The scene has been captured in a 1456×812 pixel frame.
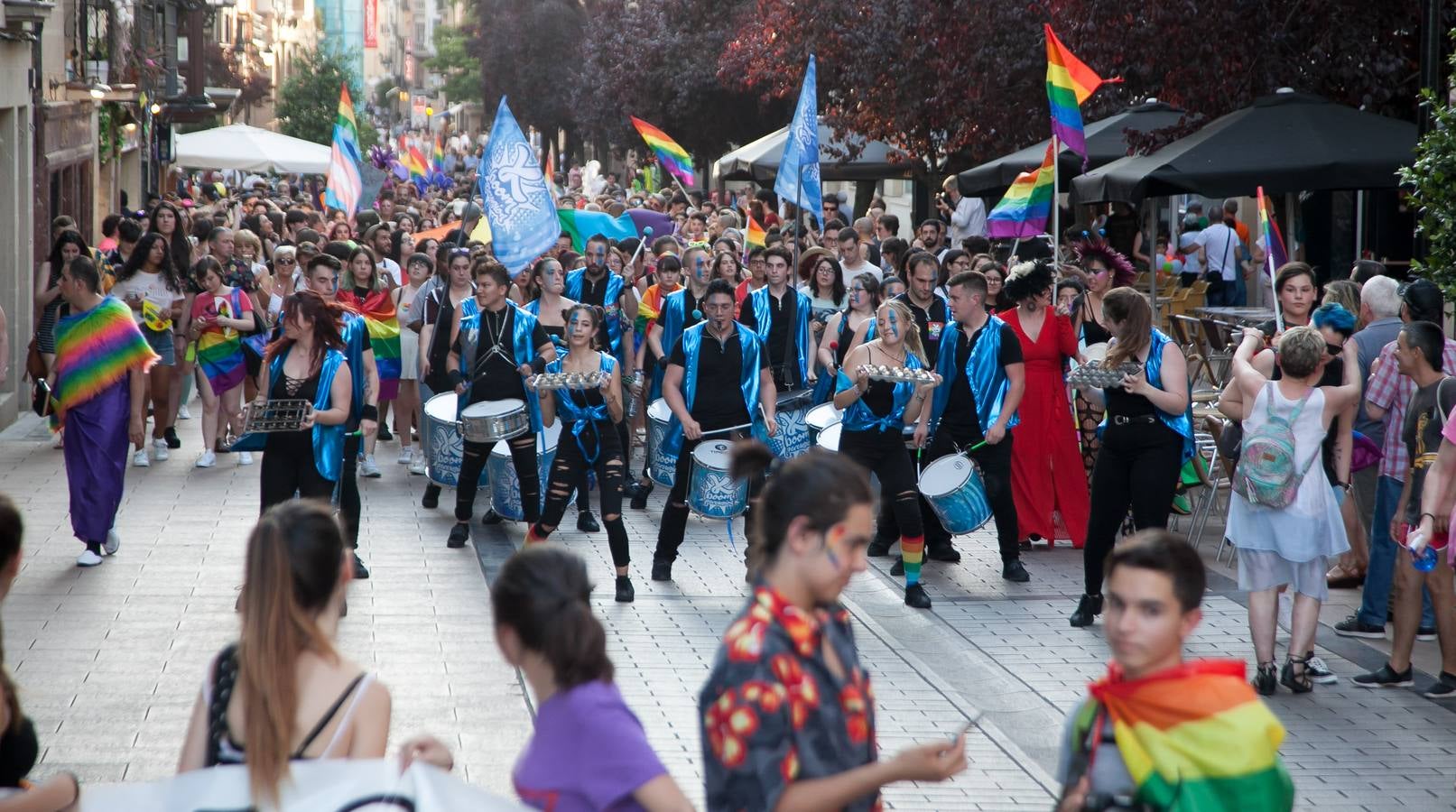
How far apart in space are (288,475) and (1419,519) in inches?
212

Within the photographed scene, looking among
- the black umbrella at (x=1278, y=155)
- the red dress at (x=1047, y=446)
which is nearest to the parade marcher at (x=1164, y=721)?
the red dress at (x=1047, y=446)

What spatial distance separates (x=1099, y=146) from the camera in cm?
1620

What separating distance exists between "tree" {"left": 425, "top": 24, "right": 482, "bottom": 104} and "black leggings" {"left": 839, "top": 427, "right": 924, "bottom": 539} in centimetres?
7893

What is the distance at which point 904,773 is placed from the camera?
3098 mm

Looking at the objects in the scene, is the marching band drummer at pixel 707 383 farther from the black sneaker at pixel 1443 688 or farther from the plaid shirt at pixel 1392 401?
the black sneaker at pixel 1443 688

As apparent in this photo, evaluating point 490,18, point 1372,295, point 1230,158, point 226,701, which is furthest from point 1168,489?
point 490,18

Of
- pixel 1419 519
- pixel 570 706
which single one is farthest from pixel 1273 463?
pixel 570 706

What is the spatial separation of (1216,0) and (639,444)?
20.9 feet

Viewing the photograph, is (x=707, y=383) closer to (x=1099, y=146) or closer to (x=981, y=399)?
(x=981, y=399)

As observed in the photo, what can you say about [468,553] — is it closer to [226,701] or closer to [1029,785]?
[1029,785]

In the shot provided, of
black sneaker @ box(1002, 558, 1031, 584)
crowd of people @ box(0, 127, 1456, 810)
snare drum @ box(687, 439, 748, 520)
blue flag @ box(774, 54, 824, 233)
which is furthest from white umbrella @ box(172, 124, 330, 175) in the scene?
black sneaker @ box(1002, 558, 1031, 584)

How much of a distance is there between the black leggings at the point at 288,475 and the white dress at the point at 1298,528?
4.51 metres

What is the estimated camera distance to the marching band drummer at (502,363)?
35.6ft

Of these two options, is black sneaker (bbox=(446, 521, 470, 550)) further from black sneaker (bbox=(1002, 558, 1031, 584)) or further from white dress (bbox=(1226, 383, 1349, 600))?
white dress (bbox=(1226, 383, 1349, 600))
